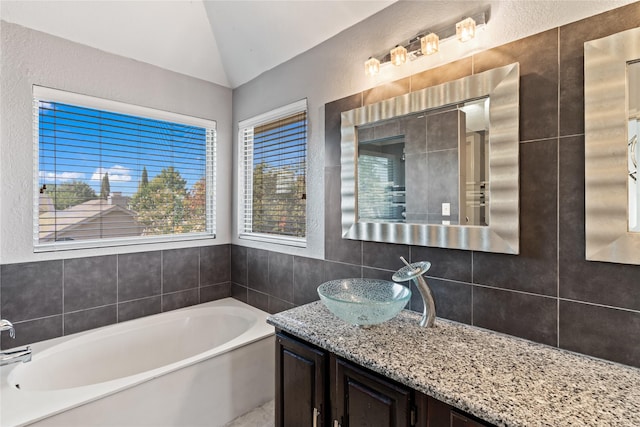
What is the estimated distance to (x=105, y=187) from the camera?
2.40 metres

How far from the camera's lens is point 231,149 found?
10.1ft

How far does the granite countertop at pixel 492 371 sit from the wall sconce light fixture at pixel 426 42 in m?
1.34

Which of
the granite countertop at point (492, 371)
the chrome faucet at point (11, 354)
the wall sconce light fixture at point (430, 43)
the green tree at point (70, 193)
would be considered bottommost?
the chrome faucet at point (11, 354)

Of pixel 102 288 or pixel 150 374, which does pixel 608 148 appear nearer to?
pixel 150 374

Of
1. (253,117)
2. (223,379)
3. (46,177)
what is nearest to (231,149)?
(253,117)

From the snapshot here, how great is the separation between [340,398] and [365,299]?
1.73 ft

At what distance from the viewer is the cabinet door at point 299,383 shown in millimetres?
1398

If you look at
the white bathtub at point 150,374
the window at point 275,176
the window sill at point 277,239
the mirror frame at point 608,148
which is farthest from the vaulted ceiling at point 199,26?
the white bathtub at point 150,374

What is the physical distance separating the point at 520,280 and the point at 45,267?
2.83m

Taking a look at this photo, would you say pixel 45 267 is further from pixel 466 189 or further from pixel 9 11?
pixel 466 189

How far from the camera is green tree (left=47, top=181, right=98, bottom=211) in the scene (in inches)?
86.4

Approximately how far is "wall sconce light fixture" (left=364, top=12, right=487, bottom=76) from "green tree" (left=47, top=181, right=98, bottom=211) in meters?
2.15

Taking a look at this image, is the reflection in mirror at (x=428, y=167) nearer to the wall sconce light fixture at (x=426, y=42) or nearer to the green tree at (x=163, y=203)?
the wall sconce light fixture at (x=426, y=42)

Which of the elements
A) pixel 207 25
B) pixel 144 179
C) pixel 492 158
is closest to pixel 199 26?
pixel 207 25
